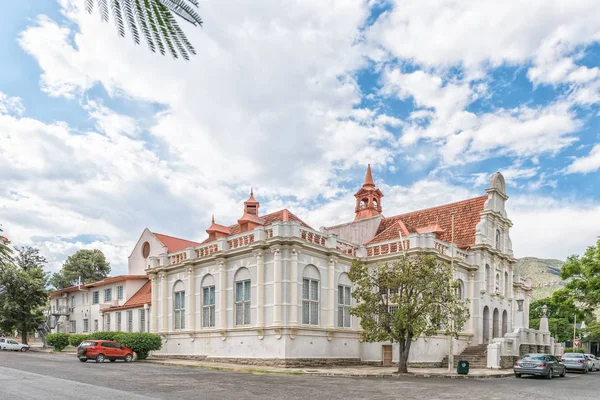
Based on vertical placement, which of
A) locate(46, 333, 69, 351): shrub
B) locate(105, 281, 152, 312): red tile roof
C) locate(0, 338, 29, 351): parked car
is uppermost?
locate(105, 281, 152, 312): red tile roof

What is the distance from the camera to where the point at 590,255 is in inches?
1383

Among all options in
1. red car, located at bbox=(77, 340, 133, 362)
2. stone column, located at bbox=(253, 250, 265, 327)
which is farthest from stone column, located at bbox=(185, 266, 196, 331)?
stone column, located at bbox=(253, 250, 265, 327)

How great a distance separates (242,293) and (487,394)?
17452 mm

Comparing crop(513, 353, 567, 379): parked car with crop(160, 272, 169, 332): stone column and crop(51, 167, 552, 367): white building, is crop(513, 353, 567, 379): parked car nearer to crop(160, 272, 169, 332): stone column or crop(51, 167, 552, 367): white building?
crop(51, 167, 552, 367): white building

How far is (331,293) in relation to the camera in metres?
32.0

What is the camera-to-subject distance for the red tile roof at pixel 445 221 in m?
37.5

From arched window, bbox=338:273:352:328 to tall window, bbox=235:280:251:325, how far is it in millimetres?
6006

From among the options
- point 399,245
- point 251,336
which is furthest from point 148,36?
point 399,245

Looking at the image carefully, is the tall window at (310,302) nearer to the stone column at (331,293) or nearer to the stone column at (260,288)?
the stone column at (331,293)

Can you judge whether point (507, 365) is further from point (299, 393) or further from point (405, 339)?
point (299, 393)

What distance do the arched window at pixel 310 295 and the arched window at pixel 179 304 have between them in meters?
10.6

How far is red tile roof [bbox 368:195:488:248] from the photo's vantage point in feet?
123

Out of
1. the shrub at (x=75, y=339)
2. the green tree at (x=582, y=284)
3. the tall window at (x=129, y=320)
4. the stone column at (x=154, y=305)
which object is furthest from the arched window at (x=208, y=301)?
the green tree at (x=582, y=284)

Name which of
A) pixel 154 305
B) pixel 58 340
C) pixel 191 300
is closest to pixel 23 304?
pixel 58 340
